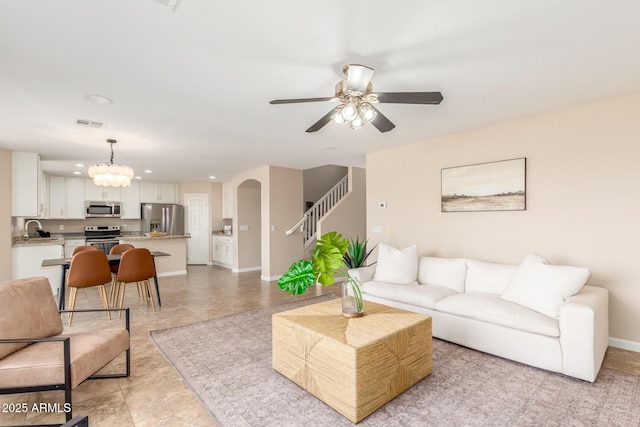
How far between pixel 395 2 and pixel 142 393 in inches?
119

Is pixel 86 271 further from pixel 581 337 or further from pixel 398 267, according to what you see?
pixel 581 337

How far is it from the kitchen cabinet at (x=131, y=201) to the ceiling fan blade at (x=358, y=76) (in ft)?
26.0

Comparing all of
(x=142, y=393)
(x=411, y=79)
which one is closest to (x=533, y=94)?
(x=411, y=79)

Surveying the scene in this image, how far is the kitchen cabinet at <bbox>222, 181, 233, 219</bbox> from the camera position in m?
8.78

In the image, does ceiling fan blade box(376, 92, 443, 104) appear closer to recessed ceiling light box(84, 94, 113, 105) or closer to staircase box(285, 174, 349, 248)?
recessed ceiling light box(84, 94, 113, 105)

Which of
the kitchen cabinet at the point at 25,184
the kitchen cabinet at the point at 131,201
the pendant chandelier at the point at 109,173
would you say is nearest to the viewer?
the pendant chandelier at the point at 109,173

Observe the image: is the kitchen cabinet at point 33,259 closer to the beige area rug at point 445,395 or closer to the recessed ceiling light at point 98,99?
the recessed ceiling light at point 98,99

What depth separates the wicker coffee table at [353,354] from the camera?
1.94 m

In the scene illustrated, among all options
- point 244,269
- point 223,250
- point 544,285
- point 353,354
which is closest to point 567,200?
point 544,285

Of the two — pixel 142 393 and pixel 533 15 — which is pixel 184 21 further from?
pixel 142 393

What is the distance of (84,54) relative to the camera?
6.88 ft

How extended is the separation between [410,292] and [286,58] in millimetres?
2674

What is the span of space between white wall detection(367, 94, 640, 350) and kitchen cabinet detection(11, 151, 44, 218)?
621cm

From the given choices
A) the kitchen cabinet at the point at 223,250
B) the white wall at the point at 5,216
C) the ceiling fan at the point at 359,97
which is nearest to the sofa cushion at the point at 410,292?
the ceiling fan at the point at 359,97
